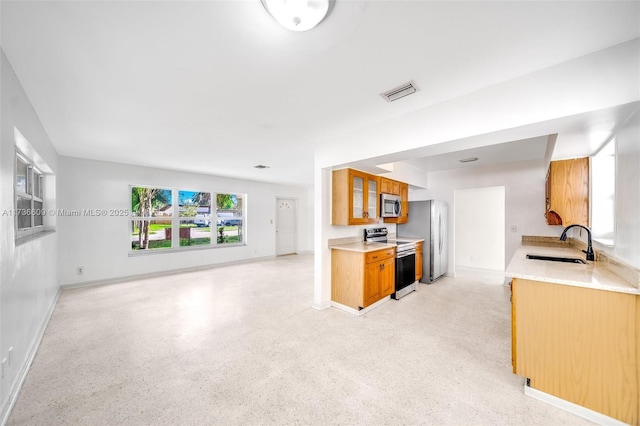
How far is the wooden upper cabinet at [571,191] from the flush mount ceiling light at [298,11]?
3.22 metres

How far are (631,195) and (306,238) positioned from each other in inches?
304

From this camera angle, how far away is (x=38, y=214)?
3.50 meters

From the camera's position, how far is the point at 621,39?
4.83 feet

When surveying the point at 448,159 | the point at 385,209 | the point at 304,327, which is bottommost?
the point at 304,327

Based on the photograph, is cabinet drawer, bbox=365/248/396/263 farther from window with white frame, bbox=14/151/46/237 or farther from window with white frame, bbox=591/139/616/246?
window with white frame, bbox=14/151/46/237

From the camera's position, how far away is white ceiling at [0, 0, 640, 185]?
1.29 m

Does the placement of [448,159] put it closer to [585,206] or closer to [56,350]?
[585,206]

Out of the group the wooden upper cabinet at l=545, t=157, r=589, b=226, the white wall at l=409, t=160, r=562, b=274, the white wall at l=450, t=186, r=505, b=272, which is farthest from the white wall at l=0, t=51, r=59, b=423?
the white wall at l=450, t=186, r=505, b=272

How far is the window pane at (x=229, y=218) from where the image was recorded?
21.6ft

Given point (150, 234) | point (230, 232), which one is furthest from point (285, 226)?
point (150, 234)

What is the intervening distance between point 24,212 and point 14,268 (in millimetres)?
1438

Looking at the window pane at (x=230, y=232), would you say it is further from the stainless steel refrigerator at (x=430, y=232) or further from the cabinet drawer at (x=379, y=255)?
the cabinet drawer at (x=379, y=255)

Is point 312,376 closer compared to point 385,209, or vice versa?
point 312,376

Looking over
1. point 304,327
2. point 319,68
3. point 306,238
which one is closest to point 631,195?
point 319,68
